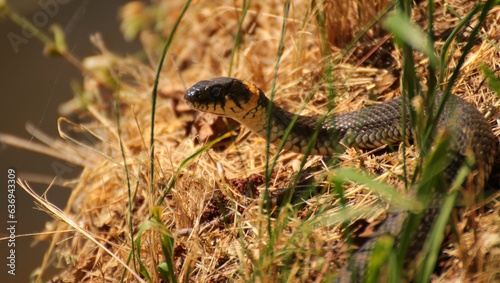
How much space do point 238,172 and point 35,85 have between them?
107 inches

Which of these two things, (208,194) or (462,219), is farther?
(208,194)

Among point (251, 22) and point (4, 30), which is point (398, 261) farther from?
point (4, 30)

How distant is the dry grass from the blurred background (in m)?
0.25

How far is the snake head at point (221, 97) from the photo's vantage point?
405 centimetres

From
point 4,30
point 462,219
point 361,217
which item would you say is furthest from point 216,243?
point 4,30

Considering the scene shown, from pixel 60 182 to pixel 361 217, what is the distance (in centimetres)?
280

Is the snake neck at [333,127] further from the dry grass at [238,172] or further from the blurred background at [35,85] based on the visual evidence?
the blurred background at [35,85]

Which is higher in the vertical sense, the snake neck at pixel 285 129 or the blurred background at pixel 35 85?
the blurred background at pixel 35 85

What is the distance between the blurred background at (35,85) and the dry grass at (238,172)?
25 centimetres

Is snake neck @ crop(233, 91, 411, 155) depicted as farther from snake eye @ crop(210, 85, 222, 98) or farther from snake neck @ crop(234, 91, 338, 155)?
snake eye @ crop(210, 85, 222, 98)

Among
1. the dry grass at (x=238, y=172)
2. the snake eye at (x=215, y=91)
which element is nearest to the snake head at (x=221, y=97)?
the snake eye at (x=215, y=91)

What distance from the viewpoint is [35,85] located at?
5.96 meters

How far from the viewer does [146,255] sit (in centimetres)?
364

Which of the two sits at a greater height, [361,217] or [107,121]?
[107,121]
